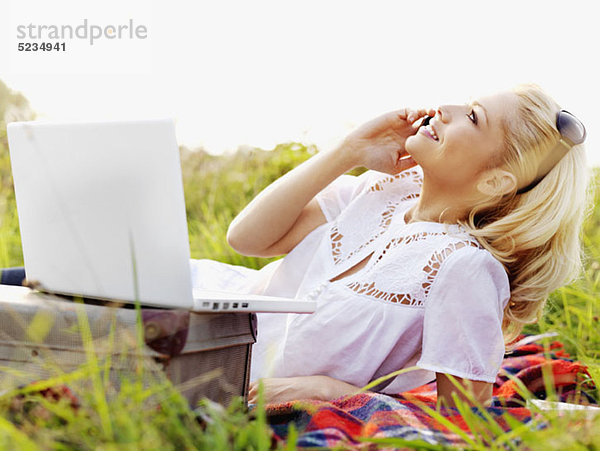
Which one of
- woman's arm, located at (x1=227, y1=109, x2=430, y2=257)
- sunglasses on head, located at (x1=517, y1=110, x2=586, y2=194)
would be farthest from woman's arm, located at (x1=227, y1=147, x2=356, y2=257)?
sunglasses on head, located at (x1=517, y1=110, x2=586, y2=194)

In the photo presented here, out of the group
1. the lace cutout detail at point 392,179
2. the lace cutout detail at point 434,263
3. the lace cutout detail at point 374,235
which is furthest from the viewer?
the lace cutout detail at point 392,179

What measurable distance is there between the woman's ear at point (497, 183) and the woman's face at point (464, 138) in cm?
4

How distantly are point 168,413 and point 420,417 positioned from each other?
70cm

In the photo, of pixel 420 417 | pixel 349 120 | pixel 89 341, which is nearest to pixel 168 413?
pixel 89 341

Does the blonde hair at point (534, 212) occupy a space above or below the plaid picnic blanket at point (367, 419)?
above

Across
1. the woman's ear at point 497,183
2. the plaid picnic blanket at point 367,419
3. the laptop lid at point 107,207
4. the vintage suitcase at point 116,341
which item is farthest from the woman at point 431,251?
the laptop lid at point 107,207

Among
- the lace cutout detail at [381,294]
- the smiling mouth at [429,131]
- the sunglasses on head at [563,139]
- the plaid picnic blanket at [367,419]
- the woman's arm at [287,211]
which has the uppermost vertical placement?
the smiling mouth at [429,131]

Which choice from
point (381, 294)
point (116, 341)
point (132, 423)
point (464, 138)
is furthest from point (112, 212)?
point (464, 138)

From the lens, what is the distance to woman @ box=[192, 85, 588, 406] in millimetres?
1941

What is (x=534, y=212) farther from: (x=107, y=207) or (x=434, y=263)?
(x=107, y=207)

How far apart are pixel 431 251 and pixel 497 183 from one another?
0.34m

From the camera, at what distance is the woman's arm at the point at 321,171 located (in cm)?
232

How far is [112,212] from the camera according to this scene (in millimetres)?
1490

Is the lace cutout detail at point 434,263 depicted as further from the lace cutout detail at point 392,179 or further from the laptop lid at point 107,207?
the laptop lid at point 107,207
